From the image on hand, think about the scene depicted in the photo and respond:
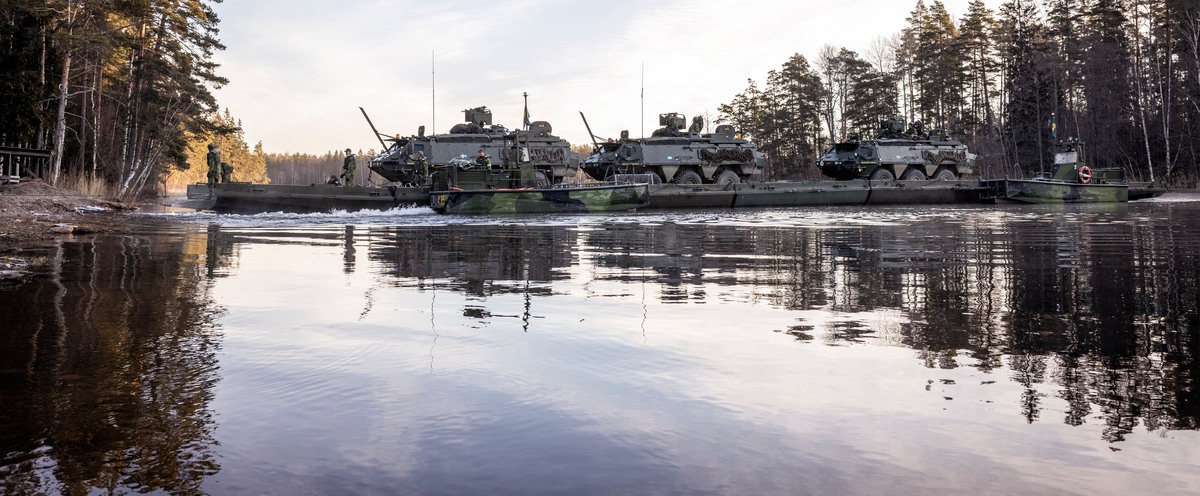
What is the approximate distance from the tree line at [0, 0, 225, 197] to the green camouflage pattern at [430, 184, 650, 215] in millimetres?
15008

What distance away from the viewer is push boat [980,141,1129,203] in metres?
37.7

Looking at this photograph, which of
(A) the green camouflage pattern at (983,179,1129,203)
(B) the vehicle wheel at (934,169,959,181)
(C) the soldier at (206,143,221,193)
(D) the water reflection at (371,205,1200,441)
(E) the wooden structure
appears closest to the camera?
(D) the water reflection at (371,205,1200,441)

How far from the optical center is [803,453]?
9.72 ft

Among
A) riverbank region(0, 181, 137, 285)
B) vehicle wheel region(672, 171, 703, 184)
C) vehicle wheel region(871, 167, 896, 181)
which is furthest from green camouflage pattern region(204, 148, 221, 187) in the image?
vehicle wheel region(871, 167, 896, 181)

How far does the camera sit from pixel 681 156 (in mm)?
40438

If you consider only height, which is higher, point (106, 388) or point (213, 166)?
point (213, 166)

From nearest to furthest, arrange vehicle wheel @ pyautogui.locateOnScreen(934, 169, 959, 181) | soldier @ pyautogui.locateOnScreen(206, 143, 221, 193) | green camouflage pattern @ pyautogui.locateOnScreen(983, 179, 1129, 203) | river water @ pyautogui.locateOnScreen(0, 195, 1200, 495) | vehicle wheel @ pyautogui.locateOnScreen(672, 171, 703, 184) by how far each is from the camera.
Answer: river water @ pyautogui.locateOnScreen(0, 195, 1200, 495), soldier @ pyautogui.locateOnScreen(206, 143, 221, 193), green camouflage pattern @ pyautogui.locateOnScreen(983, 179, 1129, 203), vehicle wheel @ pyautogui.locateOnScreen(672, 171, 703, 184), vehicle wheel @ pyautogui.locateOnScreen(934, 169, 959, 181)

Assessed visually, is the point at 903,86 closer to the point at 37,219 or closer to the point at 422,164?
the point at 422,164

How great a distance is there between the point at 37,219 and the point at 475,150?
1844 cm

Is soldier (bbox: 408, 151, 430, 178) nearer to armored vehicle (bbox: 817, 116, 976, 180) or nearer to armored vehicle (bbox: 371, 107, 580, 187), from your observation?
armored vehicle (bbox: 371, 107, 580, 187)

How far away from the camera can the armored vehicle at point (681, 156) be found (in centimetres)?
3969

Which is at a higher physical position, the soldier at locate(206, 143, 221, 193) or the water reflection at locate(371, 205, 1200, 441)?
the soldier at locate(206, 143, 221, 193)

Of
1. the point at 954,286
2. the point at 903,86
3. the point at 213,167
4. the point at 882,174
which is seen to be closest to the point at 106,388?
the point at 954,286

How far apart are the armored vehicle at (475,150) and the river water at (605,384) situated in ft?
86.8
